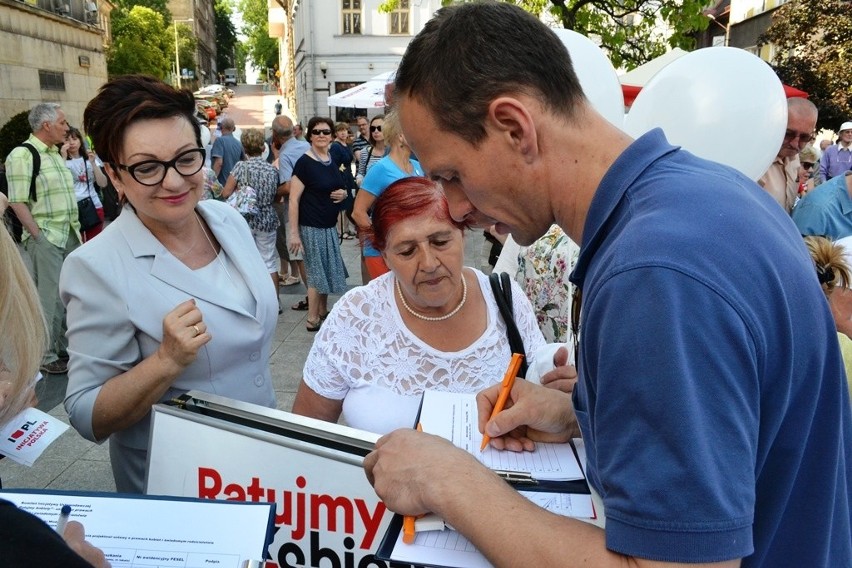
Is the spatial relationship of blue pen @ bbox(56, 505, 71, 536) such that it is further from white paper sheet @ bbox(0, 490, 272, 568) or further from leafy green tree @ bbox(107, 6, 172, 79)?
leafy green tree @ bbox(107, 6, 172, 79)

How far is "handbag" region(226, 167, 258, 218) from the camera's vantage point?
7.30 metres

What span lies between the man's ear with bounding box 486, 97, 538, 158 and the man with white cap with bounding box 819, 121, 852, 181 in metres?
12.8

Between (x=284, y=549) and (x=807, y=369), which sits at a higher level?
(x=807, y=369)

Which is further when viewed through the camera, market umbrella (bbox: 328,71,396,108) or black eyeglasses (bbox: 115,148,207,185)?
market umbrella (bbox: 328,71,396,108)

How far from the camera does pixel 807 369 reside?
86cm

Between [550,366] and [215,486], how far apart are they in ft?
3.38

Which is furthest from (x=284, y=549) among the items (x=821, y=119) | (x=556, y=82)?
(x=821, y=119)

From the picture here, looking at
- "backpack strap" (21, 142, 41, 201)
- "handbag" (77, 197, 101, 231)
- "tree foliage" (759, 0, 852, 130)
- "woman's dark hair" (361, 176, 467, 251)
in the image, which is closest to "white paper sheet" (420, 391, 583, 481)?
"woman's dark hair" (361, 176, 467, 251)

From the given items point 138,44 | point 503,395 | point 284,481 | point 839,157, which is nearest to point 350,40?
point 138,44

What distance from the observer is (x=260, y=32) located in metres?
92.2

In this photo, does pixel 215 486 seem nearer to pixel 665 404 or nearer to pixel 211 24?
pixel 665 404

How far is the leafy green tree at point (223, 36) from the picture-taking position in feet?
361

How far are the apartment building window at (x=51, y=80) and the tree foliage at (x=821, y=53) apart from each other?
17.6 metres

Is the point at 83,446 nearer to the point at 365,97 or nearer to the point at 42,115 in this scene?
the point at 42,115
